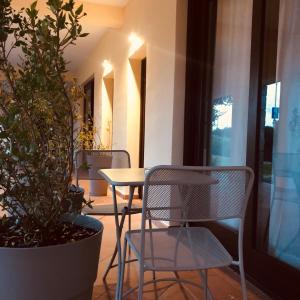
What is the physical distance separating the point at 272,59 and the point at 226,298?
150 cm

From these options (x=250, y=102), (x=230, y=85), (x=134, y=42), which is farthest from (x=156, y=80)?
(x=250, y=102)

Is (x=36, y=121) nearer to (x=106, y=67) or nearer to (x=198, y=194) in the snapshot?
(x=198, y=194)

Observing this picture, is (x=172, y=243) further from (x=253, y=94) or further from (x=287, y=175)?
(x=253, y=94)

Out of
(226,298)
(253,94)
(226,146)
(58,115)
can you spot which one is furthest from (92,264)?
(226,146)

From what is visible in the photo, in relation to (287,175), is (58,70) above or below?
above

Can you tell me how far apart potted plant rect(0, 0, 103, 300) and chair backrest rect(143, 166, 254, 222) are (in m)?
→ 0.27

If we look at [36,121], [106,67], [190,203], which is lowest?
[190,203]

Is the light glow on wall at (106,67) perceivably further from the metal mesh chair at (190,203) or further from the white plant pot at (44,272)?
the white plant pot at (44,272)

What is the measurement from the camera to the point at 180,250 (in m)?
1.57

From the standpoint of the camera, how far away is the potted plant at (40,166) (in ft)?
4.00

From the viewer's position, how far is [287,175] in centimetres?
220

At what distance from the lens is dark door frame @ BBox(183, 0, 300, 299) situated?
2.24 meters

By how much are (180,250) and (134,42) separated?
393 cm

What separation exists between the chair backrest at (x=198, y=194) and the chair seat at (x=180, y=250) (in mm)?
163
